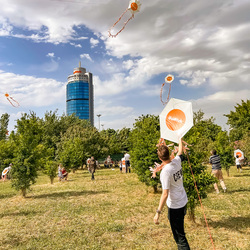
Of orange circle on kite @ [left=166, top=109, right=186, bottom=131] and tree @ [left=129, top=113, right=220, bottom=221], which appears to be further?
tree @ [left=129, top=113, right=220, bottom=221]

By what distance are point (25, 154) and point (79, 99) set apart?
150 meters

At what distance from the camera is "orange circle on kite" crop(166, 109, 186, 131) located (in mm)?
5312

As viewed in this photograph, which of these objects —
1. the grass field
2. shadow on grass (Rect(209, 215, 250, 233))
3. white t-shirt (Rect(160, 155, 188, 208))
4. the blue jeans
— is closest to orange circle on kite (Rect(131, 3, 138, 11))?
white t-shirt (Rect(160, 155, 188, 208))

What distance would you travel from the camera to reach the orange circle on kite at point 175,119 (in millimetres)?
5312

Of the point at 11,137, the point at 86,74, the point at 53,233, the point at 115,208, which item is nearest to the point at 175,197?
the point at 53,233

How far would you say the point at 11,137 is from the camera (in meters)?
11.4

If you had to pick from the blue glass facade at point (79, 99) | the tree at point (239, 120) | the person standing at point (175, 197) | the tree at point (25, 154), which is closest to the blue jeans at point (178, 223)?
Answer: the person standing at point (175, 197)

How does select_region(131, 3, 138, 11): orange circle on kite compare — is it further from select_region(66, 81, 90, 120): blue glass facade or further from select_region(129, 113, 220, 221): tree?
select_region(66, 81, 90, 120): blue glass facade

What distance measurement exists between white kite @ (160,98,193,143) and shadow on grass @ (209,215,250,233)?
304 cm

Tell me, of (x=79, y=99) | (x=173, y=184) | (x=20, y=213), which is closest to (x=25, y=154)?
(x=20, y=213)

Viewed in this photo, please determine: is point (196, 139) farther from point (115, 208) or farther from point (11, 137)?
point (11, 137)

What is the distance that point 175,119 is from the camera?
17.8ft

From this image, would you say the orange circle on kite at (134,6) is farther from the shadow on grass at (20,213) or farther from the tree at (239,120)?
the tree at (239,120)

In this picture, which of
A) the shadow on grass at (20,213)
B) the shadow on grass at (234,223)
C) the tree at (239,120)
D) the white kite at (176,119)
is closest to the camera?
the white kite at (176,119)
